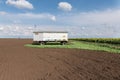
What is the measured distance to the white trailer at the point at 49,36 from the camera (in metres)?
48.7

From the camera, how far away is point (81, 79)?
11.6 m

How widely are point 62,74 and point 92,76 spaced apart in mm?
1786

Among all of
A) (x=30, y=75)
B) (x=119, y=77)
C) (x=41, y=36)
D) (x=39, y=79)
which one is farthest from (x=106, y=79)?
(x=41, y=36)

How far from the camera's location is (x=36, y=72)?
1394cm

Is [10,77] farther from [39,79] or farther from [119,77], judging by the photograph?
[119,77]

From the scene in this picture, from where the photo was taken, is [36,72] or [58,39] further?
[58,39]

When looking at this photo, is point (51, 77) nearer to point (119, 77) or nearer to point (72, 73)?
point (72, 73)

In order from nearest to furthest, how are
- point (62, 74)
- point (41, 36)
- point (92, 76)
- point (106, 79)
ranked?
1. point (106, 79)
2. point (92, 76)
3. point (62, 74)
4. point (41, 36)

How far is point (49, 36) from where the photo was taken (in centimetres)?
4912

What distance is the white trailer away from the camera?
48688 millimetres

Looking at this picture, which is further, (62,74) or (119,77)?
(62,74)

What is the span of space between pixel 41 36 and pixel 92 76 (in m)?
37.0

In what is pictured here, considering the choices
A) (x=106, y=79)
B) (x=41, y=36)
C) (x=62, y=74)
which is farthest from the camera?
(x=41, y=36)

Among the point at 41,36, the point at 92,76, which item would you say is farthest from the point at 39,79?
the point at 41,36
